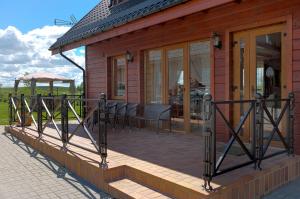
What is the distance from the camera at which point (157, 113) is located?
25.5ft

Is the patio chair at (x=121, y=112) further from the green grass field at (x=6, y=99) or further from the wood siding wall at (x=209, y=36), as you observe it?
the green grass field at (x=6, y=99)

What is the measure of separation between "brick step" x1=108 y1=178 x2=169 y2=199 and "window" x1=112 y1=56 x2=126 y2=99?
5.31 metres

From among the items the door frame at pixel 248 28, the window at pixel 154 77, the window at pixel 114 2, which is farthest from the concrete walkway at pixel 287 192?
the window at pixel 114 2

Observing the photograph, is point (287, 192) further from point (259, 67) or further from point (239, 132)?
point (259, 67)

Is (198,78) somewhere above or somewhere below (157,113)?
above

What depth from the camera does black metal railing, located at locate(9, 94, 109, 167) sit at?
463 centimetres

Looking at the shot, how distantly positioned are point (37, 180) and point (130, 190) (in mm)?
1747

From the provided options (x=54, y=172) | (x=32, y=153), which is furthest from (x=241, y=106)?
(x=32, y=153)

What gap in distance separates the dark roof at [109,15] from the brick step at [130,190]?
9.89 feet

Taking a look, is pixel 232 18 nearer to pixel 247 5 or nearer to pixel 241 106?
pixel 247 5

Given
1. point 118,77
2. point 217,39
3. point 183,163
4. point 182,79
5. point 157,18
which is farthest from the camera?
point 118,77

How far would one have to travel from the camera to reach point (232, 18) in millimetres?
5980

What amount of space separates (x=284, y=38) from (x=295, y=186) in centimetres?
230

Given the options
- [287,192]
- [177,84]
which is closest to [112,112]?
[177,84]
